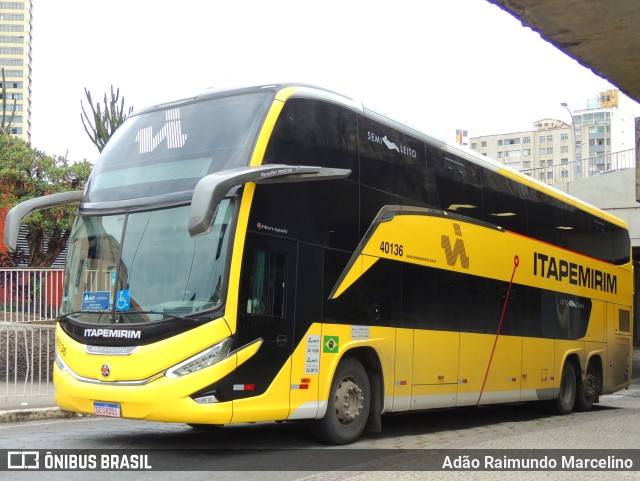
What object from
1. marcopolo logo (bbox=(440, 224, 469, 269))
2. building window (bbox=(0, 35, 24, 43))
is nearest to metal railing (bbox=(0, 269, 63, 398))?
marcopolo logo (bbox=(440, 224, 469, 269))

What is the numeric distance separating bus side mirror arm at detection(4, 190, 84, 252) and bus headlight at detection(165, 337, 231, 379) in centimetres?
281

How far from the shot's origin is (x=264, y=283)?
8508 mm

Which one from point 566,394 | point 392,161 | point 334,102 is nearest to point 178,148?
point 334,102

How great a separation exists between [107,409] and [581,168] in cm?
3279

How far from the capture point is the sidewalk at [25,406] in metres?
11.5

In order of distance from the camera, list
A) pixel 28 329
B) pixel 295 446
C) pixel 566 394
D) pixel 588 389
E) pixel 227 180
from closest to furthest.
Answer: pixel 227 180 → pixel 295 446 → pixel 28 329 → pixel 566 394 → pixel 588 389

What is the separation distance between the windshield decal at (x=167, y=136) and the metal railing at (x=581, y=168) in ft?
67.1

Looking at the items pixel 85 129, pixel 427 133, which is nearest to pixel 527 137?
pixel 85 129

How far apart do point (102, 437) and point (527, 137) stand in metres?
153

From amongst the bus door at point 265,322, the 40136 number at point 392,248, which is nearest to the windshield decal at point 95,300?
the bus door at point 265,322

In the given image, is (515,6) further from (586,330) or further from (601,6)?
(586,330)

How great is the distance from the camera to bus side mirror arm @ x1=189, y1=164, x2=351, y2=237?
7305 millimetres

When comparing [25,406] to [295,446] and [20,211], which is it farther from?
[295,446]

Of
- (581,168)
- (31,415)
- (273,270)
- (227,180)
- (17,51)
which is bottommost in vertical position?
(31,415)
